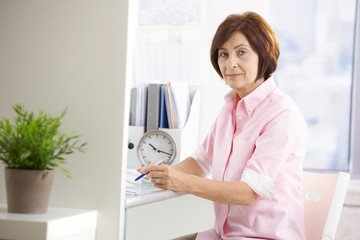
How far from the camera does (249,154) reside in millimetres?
2006

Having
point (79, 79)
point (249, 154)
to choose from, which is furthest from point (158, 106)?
point (79, 79)

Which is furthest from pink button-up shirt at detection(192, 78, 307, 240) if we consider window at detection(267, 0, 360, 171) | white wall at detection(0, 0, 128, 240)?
window at detection(267, 0, 360, 171)

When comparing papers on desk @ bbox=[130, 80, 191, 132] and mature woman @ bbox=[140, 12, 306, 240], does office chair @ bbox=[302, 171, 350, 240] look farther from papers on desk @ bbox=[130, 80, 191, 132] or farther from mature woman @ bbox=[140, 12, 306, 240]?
papers on desk @ bbox=[130, 80, 191, 132]

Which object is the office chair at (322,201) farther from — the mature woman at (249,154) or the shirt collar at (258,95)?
the shirt collar at (258,95)

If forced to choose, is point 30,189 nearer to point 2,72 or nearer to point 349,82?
point 2,72

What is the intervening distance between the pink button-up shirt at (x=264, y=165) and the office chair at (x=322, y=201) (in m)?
0.11

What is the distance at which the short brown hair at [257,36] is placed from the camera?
214 centimetres

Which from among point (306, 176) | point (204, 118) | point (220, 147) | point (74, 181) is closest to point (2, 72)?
point (74, 181)

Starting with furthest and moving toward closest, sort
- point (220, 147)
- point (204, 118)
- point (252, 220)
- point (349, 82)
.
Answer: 1. point (349, 82)
2. point (204, 118)
3. point (220, 147)
4. point (252, 220)

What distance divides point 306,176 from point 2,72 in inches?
44.5

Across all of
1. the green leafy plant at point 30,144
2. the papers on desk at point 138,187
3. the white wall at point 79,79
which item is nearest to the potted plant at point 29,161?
the green leafy plant at point 30,144

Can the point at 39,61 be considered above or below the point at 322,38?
below

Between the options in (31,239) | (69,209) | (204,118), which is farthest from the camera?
(204,118)

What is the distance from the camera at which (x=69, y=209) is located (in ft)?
4.75
